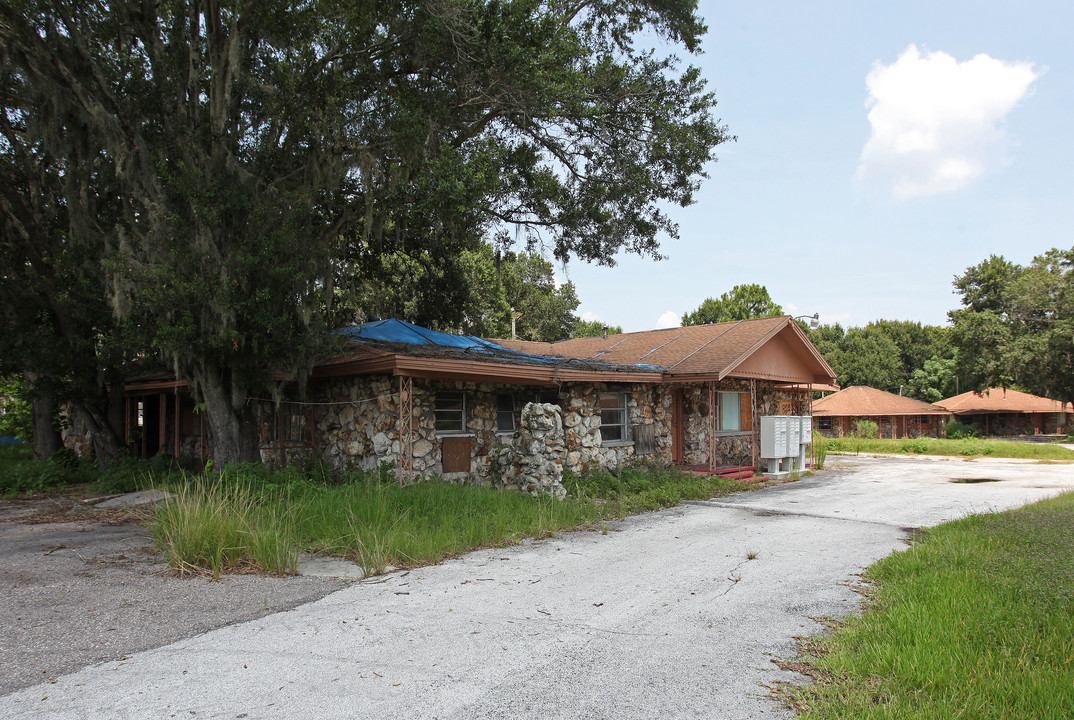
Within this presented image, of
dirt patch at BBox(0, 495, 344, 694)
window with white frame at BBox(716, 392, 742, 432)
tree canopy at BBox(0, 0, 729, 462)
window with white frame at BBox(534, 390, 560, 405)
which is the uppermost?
tree canopy at BBox(0, 0, 729, 462)

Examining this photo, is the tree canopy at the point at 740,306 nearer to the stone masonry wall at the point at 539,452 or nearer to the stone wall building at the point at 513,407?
the stone wall building at the point at 513,407

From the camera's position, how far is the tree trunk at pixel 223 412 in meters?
10.9

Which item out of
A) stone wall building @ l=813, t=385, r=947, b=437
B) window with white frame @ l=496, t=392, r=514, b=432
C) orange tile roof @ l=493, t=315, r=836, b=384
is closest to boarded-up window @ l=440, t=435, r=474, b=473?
window with white frame @ l=496, t=392, r=514, b=432

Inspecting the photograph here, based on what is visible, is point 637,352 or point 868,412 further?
point 868,412

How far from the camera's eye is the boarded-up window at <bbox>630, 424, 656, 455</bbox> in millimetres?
15492

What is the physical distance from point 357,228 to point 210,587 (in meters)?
8.72

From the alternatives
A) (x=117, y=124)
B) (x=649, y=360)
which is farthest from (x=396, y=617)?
(x=649, y=360)

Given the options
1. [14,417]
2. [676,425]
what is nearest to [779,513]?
[676,425]

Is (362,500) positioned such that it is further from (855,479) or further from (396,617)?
(855,479)

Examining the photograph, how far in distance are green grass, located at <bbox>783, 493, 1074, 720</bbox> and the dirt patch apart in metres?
4.28

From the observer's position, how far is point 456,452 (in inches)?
480

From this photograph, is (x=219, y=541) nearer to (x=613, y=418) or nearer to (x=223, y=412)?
(x=223, y=412)

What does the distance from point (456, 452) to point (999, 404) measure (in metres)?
42.5

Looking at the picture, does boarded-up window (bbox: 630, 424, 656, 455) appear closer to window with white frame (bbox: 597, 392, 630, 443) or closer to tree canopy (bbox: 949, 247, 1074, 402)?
window with white frame (bbox: 597, 392, 630, 443)
